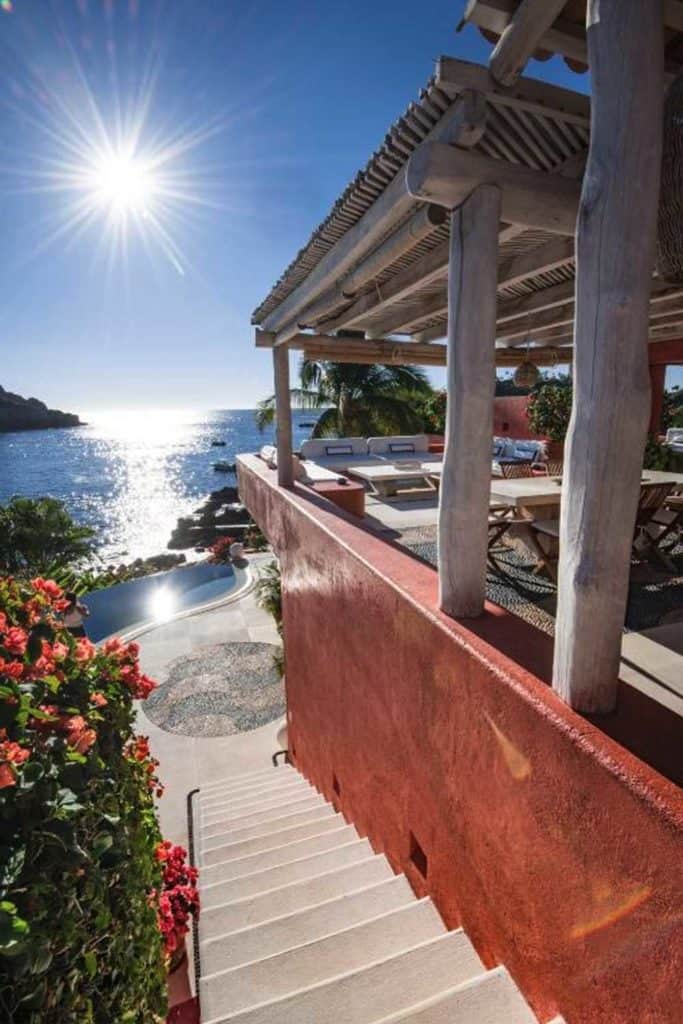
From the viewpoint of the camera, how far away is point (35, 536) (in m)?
15.8

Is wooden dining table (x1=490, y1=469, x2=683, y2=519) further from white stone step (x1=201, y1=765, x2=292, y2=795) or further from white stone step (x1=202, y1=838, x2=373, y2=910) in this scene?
white stone step (x1=201, y1=765, x2=292, y2=795)

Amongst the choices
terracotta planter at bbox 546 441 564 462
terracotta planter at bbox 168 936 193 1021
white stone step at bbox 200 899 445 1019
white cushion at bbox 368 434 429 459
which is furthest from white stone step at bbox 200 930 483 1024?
white cushion at bbox 368 434 429 459

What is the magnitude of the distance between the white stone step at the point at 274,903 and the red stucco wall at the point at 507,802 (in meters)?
0.43

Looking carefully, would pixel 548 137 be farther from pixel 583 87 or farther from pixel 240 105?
pixel 240 105

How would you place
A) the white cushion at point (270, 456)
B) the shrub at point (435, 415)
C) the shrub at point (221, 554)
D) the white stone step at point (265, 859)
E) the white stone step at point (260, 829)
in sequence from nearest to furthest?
the white stone step at point (265, 859)
the white stone step at point (260, 829)
the white cushion at point (270, 456)
the shrub at point (435, 415)
the shrub at point (221, 554)

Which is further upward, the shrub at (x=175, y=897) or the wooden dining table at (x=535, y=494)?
the wooden dining table at (x=535, y=494)

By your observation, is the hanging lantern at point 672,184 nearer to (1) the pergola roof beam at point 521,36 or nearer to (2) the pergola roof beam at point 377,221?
(1) the pergola roof beam at point 521,36

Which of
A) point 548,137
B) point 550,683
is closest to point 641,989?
point 550,683

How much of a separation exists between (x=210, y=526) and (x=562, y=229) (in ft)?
102

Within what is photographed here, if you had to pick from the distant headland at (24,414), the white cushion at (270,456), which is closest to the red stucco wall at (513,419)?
the white cushion at (270,456)

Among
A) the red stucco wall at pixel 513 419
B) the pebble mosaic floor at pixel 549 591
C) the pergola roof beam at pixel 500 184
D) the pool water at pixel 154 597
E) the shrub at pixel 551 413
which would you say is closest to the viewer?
the pergola roof beam at pixel 500 184

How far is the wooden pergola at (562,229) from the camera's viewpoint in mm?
1529

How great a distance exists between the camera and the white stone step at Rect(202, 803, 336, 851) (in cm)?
420

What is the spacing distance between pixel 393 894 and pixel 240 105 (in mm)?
7953
